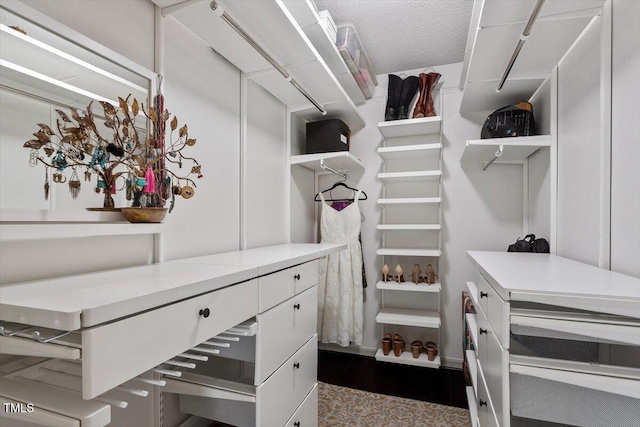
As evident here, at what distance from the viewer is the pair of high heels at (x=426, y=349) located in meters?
2.52

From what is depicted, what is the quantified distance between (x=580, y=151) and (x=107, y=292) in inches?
80.1

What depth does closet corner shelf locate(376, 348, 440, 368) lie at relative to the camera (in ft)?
8.13

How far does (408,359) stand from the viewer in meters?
2.53

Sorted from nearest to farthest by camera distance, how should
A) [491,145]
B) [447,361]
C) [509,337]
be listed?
[509,337]
[491,145]
[447,361]

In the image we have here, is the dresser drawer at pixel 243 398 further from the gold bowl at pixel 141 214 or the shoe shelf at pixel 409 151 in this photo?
the shoe shelf at pixel 409 151

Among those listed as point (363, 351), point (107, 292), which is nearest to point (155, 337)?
point (107, 292)

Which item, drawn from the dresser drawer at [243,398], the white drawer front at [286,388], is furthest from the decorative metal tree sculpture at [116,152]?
the white drawer front at [286,388]

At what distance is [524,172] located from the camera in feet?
8.07

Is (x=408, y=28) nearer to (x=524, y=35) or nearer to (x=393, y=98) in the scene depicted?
(x=393, y=98)

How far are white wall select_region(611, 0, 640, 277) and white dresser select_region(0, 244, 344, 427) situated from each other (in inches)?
51.9

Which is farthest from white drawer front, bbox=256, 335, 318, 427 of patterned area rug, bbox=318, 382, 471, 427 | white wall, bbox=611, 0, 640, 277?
white wall, bbox=611, 0, 640, 277

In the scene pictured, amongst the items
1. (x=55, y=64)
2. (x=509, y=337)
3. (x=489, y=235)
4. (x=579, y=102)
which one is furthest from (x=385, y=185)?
(x=55, y=64)

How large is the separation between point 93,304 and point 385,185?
2542 millimetres

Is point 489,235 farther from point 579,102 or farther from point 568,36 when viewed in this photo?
point 568,36
